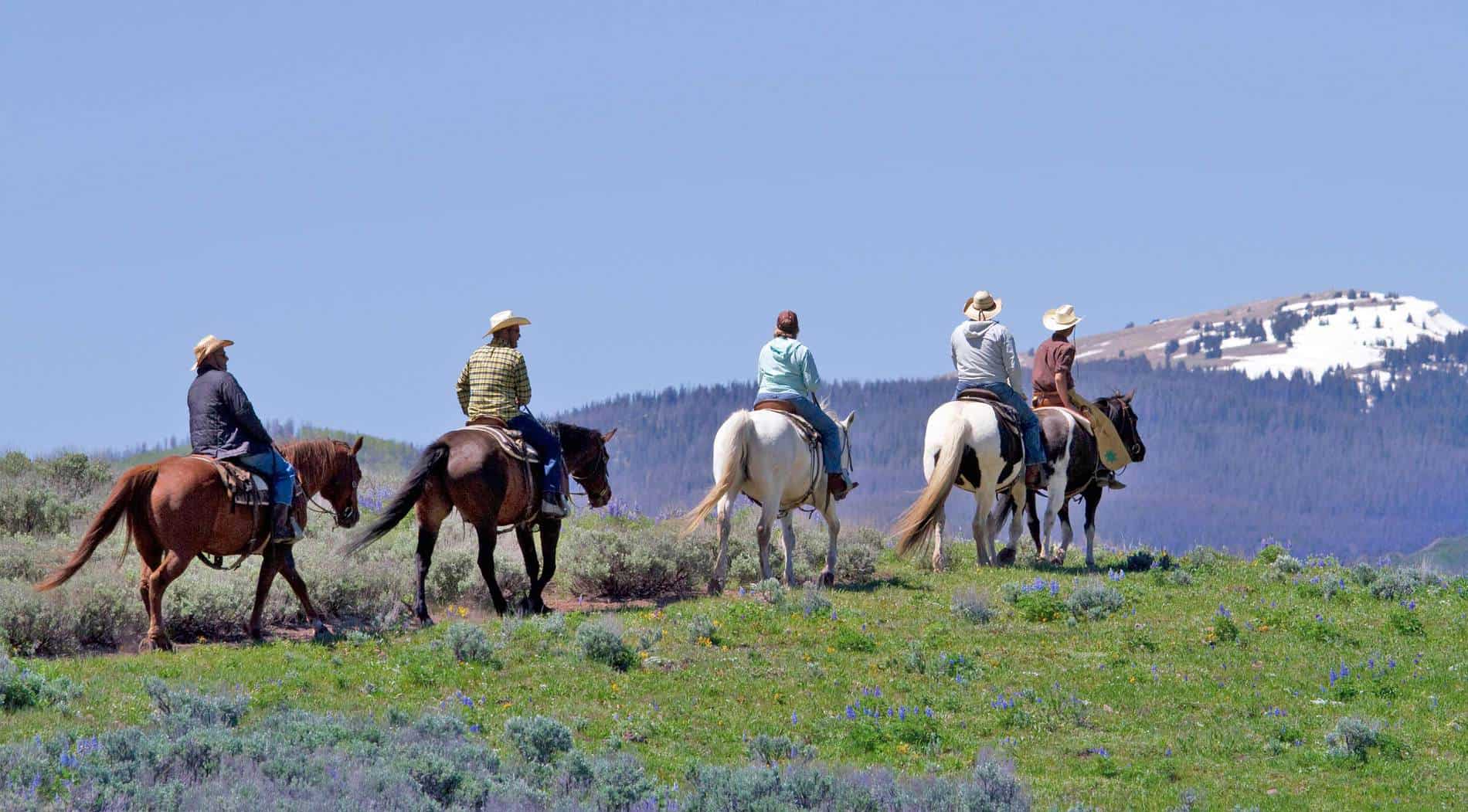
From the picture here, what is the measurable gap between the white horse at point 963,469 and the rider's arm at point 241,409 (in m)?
7.34

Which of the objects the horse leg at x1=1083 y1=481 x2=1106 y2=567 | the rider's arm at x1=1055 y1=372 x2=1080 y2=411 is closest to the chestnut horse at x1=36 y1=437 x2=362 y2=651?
the rider's arm at x1=1055 y1=372 x2=1080 y2=411

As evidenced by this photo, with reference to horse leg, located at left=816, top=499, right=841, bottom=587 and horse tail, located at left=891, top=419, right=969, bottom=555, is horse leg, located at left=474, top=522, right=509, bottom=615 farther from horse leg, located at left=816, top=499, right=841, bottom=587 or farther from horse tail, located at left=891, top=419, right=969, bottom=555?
horse tail, located at left=891, top=419, right=969, bottom=555

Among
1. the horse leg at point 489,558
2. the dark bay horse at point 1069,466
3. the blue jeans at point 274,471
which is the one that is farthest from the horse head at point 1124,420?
the blue jeans at point 274,471

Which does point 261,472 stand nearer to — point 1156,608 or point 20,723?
point 20,723

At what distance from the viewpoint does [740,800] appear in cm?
1038

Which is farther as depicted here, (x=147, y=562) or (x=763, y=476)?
(x=763, y=476)

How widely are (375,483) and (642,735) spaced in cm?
1978

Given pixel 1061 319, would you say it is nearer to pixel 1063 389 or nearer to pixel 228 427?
pixel 1063 389

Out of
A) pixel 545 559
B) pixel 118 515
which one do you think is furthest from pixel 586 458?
pixel 118 515

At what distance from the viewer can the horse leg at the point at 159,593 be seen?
14961 mm

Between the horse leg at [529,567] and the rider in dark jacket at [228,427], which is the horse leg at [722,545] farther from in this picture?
the rider in dark jacket at [228,427]

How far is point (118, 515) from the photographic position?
48.3ft

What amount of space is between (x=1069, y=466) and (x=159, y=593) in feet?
36.8

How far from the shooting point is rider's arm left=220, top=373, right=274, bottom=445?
15.4m
